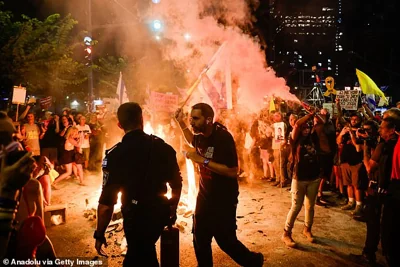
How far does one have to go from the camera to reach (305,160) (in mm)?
5121

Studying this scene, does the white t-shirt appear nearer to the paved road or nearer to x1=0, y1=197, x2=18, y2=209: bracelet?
the paved road

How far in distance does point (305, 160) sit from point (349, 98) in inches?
220

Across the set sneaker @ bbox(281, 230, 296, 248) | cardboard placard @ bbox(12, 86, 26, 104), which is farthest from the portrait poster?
cardboard placard @ bbox(12, 86, 26, 104)

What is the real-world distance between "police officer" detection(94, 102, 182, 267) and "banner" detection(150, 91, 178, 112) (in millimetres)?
3950

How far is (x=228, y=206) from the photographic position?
12.2 feet

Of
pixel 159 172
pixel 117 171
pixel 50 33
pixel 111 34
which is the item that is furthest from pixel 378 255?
pixel 111 34

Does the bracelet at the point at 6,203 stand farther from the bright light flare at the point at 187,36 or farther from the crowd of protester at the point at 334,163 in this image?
the bright light flare at the point at 187,36

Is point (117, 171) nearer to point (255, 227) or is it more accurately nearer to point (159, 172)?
point (159, 172)

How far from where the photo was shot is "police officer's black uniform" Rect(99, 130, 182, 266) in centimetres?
297

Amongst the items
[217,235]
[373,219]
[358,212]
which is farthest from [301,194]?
[358,212]

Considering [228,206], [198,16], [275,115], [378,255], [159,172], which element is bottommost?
[378,255]

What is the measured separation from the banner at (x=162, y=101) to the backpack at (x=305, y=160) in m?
3.22

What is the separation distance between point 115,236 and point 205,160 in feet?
10.5

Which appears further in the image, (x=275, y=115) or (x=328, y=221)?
(x=275, y=115)
